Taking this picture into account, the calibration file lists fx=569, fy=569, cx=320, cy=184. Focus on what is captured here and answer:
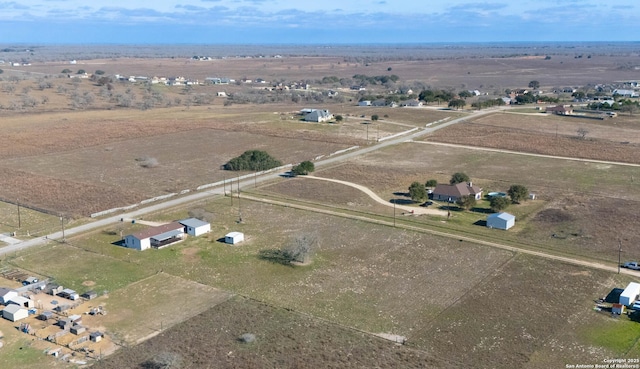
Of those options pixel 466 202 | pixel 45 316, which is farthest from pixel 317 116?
pixel 45 316

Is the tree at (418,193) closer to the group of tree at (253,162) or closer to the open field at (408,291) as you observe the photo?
the open field at (408,291)

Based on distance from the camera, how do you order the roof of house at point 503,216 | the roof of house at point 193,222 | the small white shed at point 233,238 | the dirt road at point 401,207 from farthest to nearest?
the dirt road at point 401,207 < the roof of house at point 503,216 < the roof of house at point 193,222 < the small white shed at point 233,238

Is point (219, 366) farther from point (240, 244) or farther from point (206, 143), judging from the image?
point (206, 143)

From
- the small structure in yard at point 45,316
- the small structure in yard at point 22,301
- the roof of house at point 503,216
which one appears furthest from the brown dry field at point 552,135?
the small structure in yard at point 22,301

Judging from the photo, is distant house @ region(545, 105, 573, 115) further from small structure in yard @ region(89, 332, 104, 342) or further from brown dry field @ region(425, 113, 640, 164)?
small structure in yard @ region(89, 332, 104, 342)

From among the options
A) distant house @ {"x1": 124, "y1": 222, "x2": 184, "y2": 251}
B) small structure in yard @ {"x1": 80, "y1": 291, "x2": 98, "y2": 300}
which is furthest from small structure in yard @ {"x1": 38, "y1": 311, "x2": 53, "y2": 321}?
distant house @ {"x1": 124, "y1": 222, "x2": 184, "y2": 251}

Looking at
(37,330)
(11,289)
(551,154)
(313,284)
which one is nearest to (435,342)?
(313,284)

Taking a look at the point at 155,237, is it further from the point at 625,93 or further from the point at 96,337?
the point at 625,93
